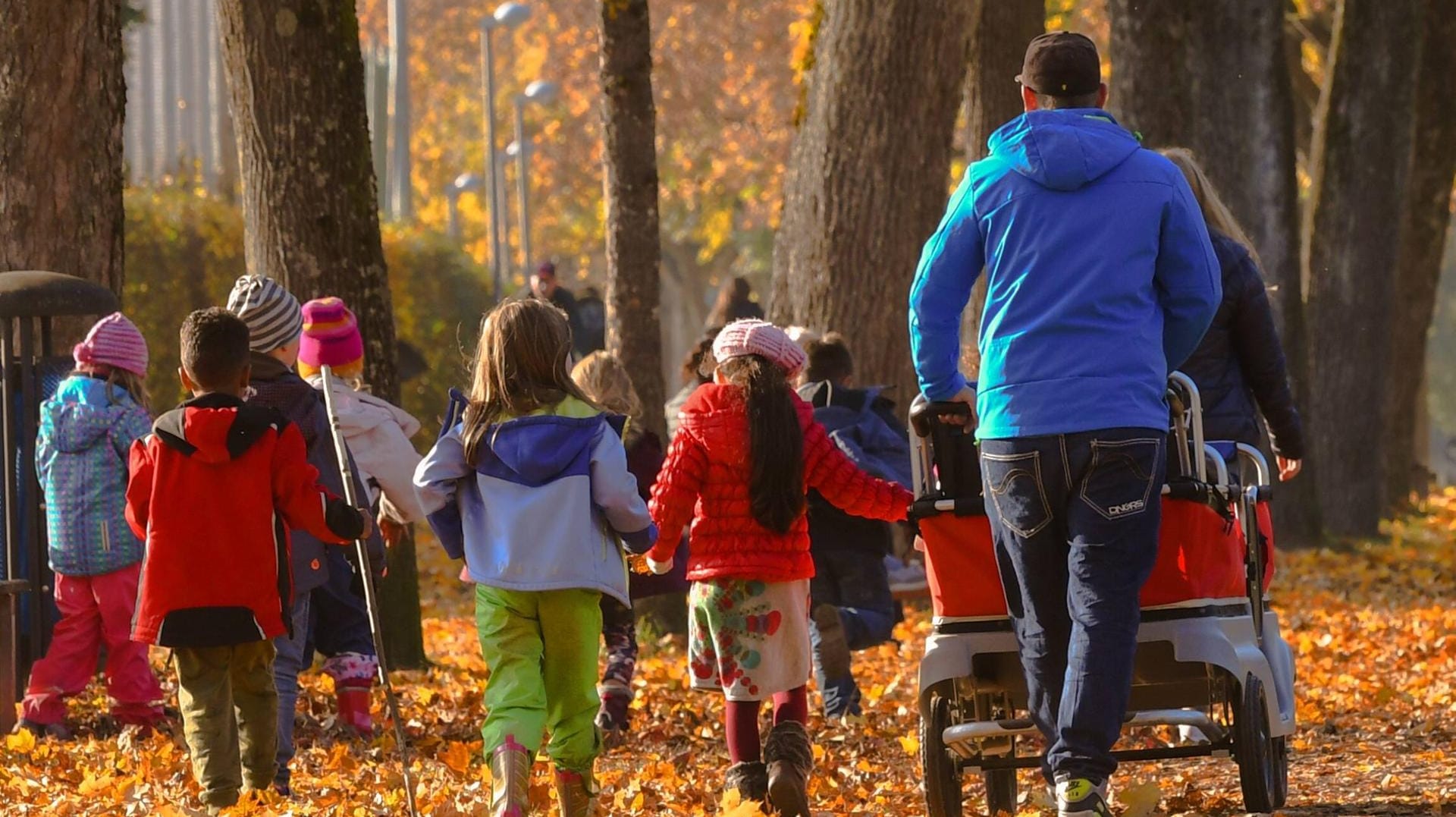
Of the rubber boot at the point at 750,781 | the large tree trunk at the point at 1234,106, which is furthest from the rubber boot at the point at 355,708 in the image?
the large tree trunk at the point at 1234,106

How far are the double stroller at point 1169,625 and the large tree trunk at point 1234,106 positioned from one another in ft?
29.2

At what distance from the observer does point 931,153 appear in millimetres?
12727

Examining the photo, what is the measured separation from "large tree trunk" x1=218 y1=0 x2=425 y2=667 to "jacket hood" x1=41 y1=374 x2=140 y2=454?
4.57 feet

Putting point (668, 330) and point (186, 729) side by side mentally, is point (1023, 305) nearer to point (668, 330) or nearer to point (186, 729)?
point (186, 729)

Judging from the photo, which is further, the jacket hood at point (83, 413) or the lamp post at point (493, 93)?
the lamp post at point (493, 93)

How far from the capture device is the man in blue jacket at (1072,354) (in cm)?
537

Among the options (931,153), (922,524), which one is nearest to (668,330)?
(931,153)

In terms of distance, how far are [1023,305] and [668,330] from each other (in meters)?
47.0

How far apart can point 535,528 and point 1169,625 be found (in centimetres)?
165

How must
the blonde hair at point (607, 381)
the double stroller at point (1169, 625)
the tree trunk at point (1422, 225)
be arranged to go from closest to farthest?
the double stroller at point (1169, 625) < the blonde hair at point (607, 381) < the tree trunk at point (1422, 225)

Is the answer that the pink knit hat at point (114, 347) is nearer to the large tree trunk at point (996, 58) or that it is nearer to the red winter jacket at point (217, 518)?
the red winter jacket at point (217, 518)

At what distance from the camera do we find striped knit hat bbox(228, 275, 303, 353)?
295 inches

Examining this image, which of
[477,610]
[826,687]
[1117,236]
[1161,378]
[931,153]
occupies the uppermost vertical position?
[931,153]

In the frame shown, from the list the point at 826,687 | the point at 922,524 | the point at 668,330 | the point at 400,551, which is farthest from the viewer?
the point at 668,330
